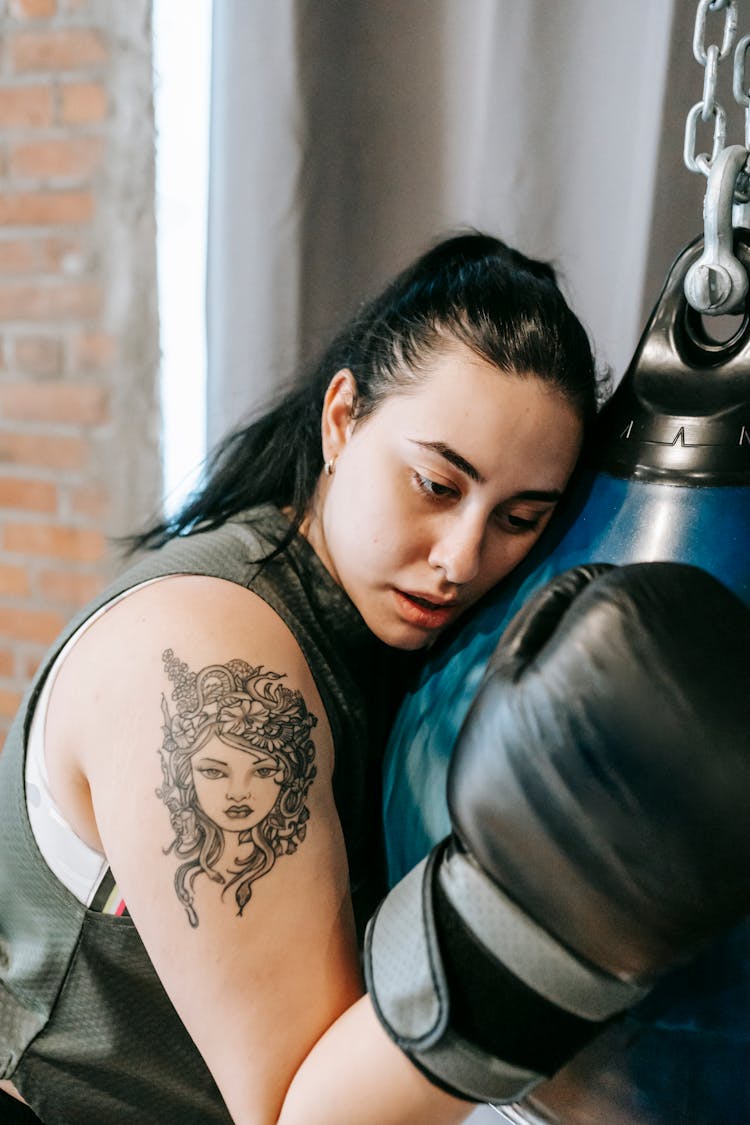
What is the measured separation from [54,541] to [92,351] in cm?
37

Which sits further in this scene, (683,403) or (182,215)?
(182,215)

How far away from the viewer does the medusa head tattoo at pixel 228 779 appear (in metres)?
0.63

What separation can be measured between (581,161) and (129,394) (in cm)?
85

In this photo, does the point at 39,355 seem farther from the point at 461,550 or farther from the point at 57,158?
the point at 461,550

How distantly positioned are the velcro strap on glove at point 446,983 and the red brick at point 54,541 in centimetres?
135

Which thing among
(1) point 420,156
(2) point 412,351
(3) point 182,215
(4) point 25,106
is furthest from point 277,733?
(4) point 25,106

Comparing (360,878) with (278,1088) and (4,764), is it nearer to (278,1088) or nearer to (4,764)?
(278,1088)

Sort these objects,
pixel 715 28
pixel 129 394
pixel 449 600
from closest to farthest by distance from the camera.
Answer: pixel 449 600
pixel 715 28
pixel 129 394

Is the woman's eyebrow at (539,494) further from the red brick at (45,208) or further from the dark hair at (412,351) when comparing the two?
the red brick at (45,208)

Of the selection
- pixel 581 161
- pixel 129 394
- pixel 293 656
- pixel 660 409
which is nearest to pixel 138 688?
pixel 293 656

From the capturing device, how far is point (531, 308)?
80cm

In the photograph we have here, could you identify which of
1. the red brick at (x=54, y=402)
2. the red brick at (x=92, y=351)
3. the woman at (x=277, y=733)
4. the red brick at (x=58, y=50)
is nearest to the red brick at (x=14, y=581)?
the red brick at (x=54, y=402)

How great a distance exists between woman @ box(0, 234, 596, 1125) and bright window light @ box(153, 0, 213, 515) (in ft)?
2.19

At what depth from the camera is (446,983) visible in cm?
55
